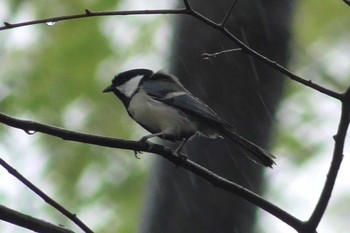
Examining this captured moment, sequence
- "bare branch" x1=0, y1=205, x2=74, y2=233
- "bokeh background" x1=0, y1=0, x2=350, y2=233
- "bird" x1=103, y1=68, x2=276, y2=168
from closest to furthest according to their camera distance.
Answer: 1. "bare branch" x1=0, y1=205, x2=74, y2=233
2. "bird" x1=103, y1=68, x2=276, y2=168
3. "bokeh background" x1=0, y1=0, x2=350, y2=233

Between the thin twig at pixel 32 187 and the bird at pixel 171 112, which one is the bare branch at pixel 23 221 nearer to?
the thin twig at pixel 32 187

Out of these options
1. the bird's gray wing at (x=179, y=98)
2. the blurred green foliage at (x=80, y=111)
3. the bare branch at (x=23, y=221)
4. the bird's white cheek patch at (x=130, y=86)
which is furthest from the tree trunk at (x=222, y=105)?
the blurred green foliage at (x=80, y=111)

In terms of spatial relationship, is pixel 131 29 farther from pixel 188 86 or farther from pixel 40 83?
pixel 188 86

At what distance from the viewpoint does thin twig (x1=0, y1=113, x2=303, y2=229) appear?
122cm

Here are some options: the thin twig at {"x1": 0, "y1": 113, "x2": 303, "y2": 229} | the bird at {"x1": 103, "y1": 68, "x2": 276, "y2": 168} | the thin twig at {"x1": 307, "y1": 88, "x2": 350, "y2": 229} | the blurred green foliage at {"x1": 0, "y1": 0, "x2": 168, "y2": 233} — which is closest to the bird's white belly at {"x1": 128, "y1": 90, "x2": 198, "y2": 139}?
the bird at {"x1": 103, "y1": 68, "x2": 276, "y2": 168}

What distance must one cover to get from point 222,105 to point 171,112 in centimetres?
18

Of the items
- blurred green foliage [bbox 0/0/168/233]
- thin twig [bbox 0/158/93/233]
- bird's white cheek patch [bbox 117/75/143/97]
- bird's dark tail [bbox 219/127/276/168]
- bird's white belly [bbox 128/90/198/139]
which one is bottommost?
thin twig [bbox 0/158/93/233]

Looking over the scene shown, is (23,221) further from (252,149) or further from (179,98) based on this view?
(179,98)

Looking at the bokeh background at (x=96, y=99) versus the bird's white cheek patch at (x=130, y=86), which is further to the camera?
the bokeh background at (x=96, y=99)

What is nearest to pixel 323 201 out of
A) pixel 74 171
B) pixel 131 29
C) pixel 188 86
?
pixel 188 86

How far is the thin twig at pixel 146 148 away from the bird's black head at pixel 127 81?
969 mm

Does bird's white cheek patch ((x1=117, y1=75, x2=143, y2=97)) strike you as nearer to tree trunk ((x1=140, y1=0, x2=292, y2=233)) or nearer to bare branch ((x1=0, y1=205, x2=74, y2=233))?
tree trunk ((x1=140, y1=0, x2=292, y2=233))

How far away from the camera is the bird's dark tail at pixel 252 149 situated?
5.50 feet

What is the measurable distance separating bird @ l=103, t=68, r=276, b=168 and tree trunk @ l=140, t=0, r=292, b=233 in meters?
0.04
